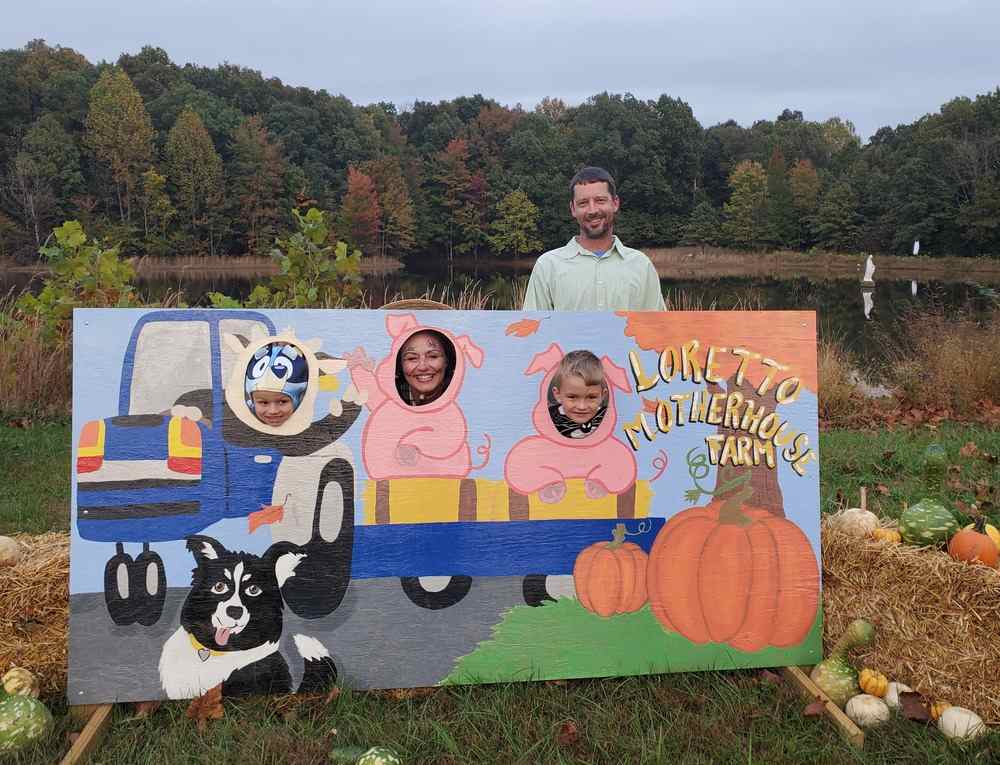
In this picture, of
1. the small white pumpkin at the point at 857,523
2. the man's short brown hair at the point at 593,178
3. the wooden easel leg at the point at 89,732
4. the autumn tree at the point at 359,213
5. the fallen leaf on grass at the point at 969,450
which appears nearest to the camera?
the wooden easel leg at the point at 89,732

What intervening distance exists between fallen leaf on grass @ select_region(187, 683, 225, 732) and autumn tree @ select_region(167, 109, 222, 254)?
54.4 m

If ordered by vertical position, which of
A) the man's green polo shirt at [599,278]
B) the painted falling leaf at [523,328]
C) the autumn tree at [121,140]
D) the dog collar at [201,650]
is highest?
the autumn tree at [121,140]

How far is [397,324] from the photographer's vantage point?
2.71 m

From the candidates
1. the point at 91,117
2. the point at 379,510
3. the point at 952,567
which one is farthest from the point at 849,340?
the point at 91,117

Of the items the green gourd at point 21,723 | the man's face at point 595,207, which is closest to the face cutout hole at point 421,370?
the man's face at point 595,207

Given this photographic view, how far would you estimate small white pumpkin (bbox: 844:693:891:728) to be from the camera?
2.61 meters

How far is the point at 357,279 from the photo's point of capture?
8.95 m

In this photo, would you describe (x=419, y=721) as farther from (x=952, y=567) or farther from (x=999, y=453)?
(x=999, y=453)

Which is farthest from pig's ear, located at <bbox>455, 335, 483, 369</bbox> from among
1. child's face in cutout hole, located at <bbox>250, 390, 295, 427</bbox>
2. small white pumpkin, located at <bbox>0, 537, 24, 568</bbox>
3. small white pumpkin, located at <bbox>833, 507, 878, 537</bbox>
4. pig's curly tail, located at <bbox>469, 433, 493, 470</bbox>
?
small white pumpkin, located at <bbox>0, 537, 24, 568</bbox>

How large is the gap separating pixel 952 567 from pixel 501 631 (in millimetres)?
1625

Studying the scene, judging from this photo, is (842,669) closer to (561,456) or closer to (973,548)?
(973,548)

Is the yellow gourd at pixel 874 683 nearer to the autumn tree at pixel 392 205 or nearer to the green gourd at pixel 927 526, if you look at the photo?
the green gourd at pixel 927 526

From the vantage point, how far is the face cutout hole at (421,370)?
2.70m

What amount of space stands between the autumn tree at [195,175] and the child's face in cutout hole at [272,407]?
178ft
